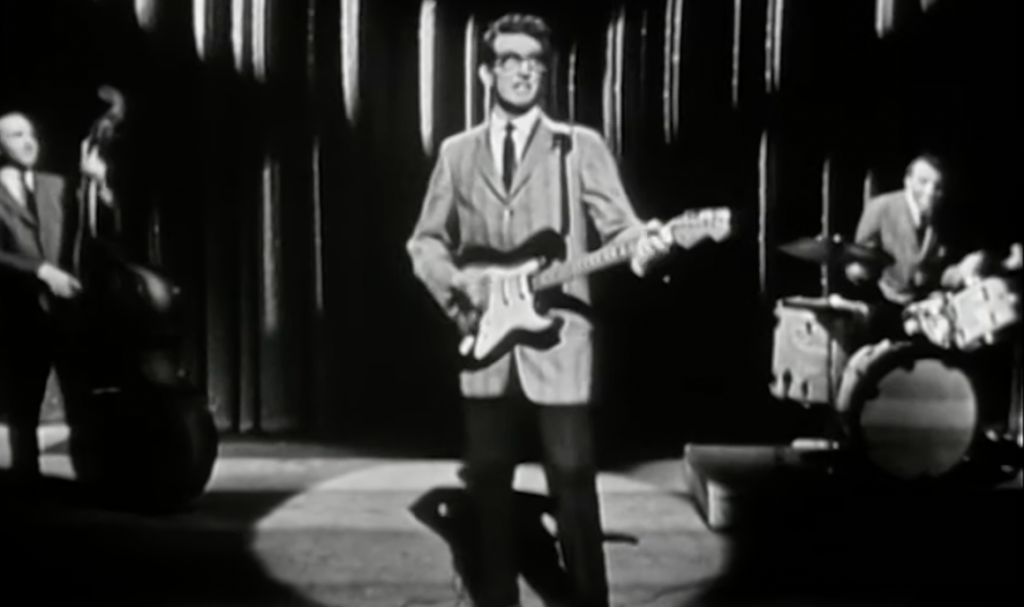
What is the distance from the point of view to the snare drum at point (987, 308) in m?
2.24

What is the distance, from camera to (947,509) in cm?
227

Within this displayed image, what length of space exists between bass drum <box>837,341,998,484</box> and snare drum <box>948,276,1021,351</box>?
6cm

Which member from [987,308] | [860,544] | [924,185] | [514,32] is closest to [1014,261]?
[987,308]

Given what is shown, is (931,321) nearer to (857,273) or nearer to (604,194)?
(857,273)

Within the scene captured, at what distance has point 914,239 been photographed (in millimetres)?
2244

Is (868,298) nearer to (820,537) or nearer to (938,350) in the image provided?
(938,350)

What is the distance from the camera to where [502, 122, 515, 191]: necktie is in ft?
7.15

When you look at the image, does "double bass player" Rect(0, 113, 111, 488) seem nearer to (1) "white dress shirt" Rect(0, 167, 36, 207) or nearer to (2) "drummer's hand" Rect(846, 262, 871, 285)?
(1) "white dress shirt" Rect(0, 167, 36, 207)

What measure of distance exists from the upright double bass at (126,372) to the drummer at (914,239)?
3.86 ft

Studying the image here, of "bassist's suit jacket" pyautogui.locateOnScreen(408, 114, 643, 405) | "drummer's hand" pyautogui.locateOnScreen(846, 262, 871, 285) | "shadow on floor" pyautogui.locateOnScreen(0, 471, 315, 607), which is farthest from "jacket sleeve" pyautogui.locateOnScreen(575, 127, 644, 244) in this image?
"shadow on floor" pyautogui.locateOnScreen(0, 471, 315, 607)

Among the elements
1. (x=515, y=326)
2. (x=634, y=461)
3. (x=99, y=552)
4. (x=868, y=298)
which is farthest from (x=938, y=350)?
(x=99, y=552)

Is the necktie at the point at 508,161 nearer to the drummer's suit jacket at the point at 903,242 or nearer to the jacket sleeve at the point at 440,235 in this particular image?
the jacket sleeve at the point at 440,235

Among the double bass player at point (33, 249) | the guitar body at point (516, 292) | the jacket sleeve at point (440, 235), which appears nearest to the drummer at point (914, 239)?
the guitar body at point (516, 292)

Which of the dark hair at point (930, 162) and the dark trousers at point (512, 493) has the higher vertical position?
the dark hair at point (930, 162)
